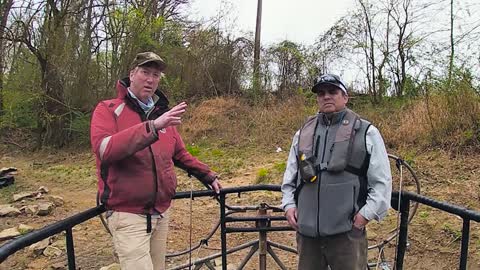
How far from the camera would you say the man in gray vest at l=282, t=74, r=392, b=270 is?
2.09 metres

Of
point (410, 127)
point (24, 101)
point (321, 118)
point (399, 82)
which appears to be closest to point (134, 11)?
point (24, 101)

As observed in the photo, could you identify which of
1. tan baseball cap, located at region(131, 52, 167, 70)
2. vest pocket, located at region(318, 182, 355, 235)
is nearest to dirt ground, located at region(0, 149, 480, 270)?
vest pocket, located at region(318, 182, 355, 235)

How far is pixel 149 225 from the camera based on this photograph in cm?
215

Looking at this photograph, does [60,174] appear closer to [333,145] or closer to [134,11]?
[134,11]

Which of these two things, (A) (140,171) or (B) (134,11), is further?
(B) (134,11)

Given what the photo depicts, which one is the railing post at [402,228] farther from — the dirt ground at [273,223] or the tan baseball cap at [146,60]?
the dirt ground at [273,223]

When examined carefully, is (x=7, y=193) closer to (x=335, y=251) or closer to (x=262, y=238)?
(x=262, y=238)

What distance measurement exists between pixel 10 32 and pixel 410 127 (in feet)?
34.7

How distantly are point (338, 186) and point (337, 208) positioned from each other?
10cm

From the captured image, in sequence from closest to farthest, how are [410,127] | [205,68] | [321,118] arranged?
[321,118] → [410,127] → [205,68]

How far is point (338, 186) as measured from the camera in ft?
6.88

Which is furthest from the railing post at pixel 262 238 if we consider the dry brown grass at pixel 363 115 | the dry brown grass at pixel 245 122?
the dry brown grass at pixel 245 122

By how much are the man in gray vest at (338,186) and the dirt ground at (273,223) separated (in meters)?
1.47

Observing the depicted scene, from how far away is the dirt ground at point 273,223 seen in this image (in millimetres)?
4590
